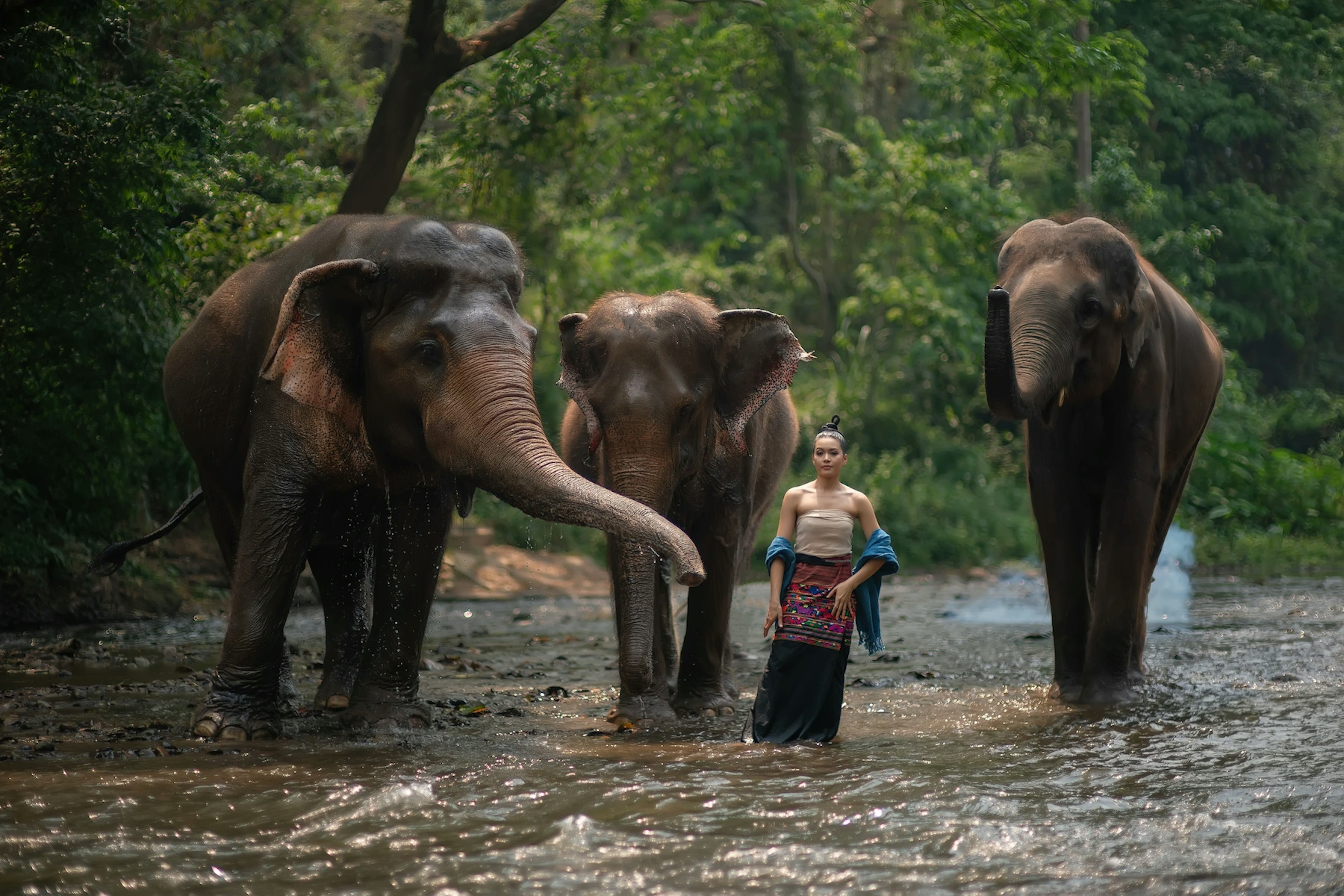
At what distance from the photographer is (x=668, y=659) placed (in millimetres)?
7957

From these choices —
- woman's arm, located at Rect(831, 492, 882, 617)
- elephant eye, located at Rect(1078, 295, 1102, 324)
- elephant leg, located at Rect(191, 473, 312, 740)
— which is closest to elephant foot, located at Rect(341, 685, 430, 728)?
elephant leg, located at Rect(191, 473, 312, 740)

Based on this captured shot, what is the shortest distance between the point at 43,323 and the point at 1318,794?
8792 millimetres

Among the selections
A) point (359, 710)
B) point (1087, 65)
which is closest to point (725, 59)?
point (1087, 65)

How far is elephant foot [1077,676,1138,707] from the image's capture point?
7344mm

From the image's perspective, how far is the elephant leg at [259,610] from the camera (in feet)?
21.0

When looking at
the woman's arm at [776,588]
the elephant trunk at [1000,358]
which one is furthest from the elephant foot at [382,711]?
the elephant trunk at [1000,358]

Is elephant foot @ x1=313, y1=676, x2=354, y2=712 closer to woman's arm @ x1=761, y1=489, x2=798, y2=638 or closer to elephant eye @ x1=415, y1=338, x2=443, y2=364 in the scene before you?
elephant eye @ x1=415, y1=338, x2=443, y2=364

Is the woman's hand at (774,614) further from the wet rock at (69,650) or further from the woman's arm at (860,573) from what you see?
the wet rock at (69,650)

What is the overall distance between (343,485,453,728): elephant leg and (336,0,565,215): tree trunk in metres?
6.29

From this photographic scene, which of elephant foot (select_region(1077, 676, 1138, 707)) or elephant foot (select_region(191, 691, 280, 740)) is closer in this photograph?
elephant foot (select_region(191, 691, 280, 740))

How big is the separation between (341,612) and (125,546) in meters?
1.41

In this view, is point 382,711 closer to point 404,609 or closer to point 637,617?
point 404,609

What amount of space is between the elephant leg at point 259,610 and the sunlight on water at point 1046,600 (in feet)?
19.5

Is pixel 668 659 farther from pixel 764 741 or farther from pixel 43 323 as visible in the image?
pixel 43 323
